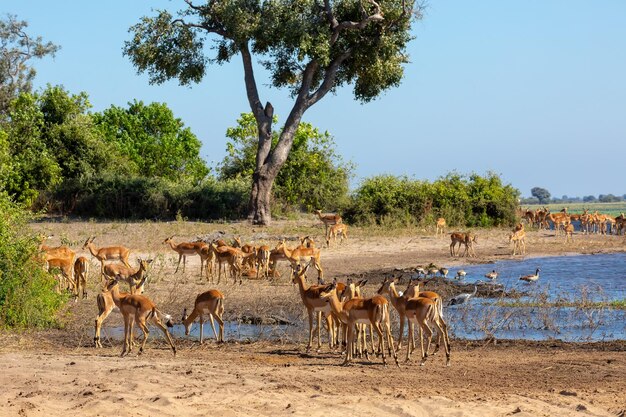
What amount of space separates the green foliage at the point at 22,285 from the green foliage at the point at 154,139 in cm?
4247

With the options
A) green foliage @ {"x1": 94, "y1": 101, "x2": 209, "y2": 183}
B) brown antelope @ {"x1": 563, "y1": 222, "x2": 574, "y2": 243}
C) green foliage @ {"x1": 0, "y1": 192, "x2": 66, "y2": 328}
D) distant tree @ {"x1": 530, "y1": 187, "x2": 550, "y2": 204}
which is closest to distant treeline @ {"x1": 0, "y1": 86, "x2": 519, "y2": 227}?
brown antelope @ {"x1": 563, "y1": 222, "x2": 574, "y2": 243}

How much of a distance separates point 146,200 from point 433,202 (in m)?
11.9

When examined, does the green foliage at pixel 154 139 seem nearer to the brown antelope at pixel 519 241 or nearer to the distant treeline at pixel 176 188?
the distant treeline at pixel 176 188

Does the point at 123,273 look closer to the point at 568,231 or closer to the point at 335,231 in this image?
the point at 335,231

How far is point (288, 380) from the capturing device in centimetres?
1141

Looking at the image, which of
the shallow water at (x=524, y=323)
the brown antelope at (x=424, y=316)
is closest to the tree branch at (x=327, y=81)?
the shallow water at (x=524, y=323)

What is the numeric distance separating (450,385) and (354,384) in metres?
1.11

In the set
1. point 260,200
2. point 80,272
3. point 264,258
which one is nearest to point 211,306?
point 80,272

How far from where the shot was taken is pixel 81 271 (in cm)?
1914

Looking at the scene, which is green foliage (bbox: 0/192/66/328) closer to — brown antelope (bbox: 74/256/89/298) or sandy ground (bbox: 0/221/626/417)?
sandy ground (bbox: 0/221/626/417)

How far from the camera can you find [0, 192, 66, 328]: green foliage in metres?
15.3

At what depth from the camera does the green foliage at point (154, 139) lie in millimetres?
60531

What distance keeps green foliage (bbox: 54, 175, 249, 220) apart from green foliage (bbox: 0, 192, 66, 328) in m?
22.2

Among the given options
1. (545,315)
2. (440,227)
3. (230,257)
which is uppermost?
(440,227)
